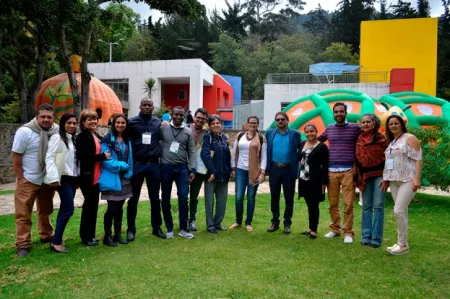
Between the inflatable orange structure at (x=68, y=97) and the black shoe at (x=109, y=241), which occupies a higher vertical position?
the inflatable orange structure at (x=68, y=97)

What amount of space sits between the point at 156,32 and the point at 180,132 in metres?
39.8

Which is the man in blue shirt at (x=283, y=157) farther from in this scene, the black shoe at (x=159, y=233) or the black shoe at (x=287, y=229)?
the black shoe at (x=159, y=233)

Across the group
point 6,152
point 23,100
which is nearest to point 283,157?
point 6,152

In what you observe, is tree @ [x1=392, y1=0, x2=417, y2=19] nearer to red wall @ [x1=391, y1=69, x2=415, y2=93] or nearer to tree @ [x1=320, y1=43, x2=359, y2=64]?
tree @ [x1=320, y1=43, x2=359, y2=64]

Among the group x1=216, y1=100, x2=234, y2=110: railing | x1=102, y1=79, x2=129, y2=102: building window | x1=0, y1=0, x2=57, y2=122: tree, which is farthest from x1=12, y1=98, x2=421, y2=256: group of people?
x1=216, y1=100, x2=234, y2=110: railing

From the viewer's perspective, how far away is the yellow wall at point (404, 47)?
72.3 feet

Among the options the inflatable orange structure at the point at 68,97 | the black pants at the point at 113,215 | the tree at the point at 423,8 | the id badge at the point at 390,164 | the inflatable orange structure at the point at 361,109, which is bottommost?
the black pants at the point at 113,215

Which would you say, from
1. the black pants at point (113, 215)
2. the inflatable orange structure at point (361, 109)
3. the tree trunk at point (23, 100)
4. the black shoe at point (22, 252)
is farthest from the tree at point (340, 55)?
the black shoe at point (22, 252)

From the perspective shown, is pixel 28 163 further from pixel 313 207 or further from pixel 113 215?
pixel 313 207

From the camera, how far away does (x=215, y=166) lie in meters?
5.70

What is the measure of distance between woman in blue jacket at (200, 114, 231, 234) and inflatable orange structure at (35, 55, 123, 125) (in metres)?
11.9

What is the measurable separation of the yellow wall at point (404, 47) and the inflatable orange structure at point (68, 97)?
1390cm

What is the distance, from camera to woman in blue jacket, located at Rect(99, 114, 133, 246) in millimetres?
4879

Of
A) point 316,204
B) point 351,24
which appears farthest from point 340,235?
point 351,24
